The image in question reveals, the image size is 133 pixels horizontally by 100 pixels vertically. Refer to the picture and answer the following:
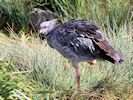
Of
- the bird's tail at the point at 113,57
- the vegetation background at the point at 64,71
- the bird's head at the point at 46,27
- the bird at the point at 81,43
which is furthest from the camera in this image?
the bird's head at the point at 46,27

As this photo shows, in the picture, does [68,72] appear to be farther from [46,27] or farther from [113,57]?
[113,57]

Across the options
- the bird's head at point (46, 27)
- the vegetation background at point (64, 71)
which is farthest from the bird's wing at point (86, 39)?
the vegetation background at point (64, 71)

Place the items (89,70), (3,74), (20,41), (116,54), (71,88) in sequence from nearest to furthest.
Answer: (3,74) → (116,54) → (71,88) → (89,70) → (20,41)

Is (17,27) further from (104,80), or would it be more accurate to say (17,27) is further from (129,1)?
(104,80)

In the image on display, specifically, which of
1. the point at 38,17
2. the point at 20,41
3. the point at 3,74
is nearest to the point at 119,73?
the point at 20,41

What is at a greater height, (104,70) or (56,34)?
(56,34)

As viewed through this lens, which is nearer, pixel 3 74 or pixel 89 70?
pixel 3 74

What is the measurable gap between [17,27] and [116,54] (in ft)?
11.6

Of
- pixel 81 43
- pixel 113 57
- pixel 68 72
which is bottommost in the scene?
pixel 68 72

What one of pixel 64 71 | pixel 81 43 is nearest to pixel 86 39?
pixel 81 43

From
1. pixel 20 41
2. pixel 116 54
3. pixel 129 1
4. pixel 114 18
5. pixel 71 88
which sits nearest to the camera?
pixel 116 54

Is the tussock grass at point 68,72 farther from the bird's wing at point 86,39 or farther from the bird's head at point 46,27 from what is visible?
the bird's wing at point 86,39

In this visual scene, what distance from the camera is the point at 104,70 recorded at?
590cm

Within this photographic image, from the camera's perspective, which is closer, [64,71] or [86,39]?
[86,39]
